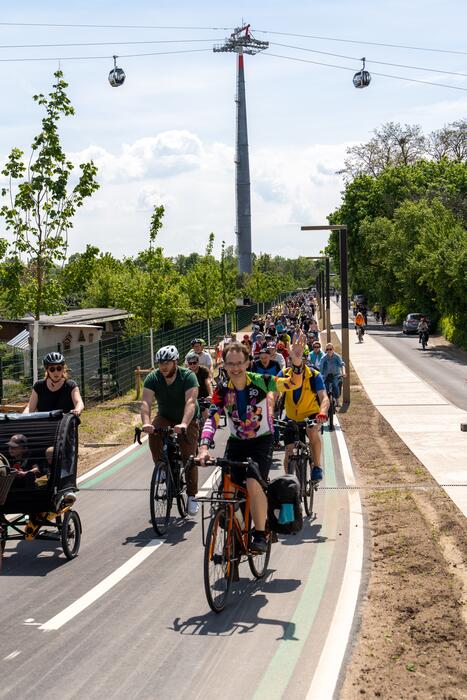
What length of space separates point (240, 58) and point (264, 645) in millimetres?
137497

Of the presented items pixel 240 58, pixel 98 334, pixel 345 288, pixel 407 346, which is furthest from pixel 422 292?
pixel 240 58

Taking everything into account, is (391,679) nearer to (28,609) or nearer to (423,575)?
(423,575)

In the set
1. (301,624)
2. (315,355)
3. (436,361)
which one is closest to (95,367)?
(315,355)

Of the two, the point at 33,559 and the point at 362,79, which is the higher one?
the point at 362,79

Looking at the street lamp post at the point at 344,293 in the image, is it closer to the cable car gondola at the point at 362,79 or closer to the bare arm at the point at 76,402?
the bare arm at the point at 76,402

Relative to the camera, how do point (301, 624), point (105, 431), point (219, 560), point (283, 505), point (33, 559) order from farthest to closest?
1. point (105, 431)
2. point (33, 559)
3. point (283, 505)
4. point (219, 560)
5. point (301, 624)

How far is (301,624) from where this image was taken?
6316mm

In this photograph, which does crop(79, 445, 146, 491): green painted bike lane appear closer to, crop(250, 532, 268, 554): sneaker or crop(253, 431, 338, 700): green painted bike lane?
crop(253, 431, 338, 700): green painted bike lane

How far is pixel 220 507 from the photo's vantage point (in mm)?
6559

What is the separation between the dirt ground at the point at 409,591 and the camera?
5.29 m

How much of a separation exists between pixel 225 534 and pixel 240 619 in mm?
627

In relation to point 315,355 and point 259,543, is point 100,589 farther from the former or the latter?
point 315,355

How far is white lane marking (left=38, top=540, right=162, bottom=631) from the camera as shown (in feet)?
21.1

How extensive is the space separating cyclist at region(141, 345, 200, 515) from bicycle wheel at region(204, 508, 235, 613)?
2302mm
